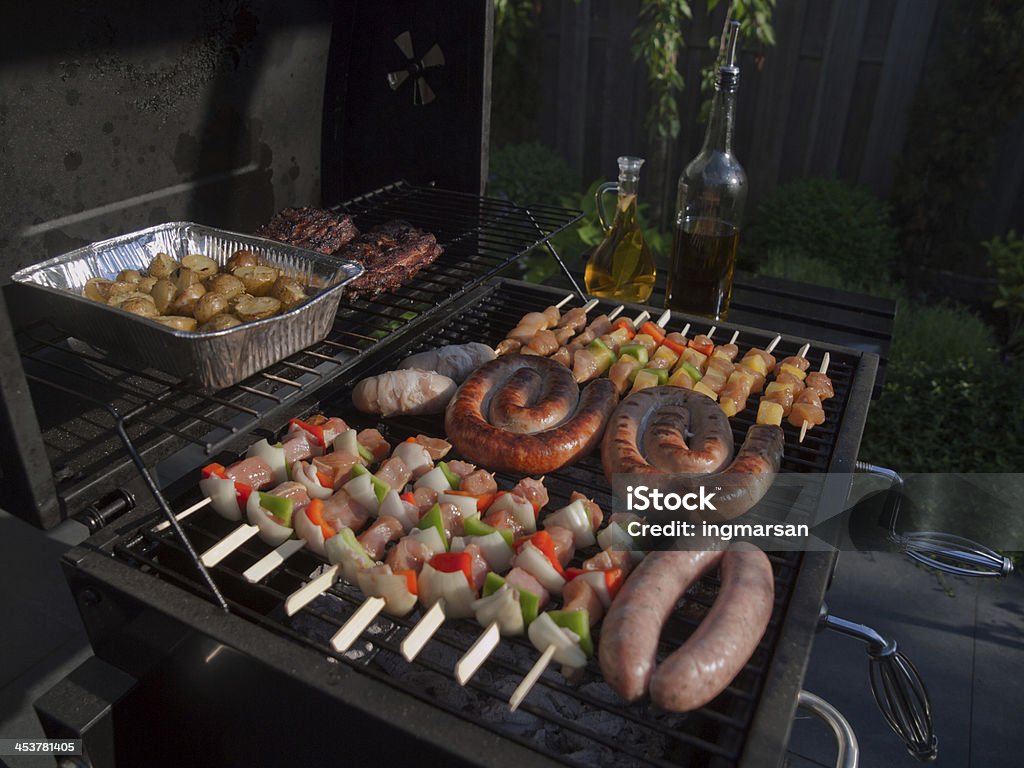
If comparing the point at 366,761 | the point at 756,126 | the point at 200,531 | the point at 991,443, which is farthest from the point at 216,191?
the point at 756,126

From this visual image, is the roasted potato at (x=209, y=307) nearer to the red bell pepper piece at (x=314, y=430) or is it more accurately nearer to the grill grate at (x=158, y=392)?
the grill grate at (x=158, y=392)

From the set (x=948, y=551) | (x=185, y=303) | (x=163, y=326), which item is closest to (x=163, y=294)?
(x=185, y=303)

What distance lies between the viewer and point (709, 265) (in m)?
3.34

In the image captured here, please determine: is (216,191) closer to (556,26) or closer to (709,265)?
(709,265)

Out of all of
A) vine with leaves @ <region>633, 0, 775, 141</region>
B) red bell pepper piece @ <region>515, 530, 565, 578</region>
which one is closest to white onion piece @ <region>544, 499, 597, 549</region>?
red bell pepper piece @ <region>515, 530, 565, 578</region>

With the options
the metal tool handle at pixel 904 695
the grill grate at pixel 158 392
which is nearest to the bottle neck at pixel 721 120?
the grill grate at pixel 158 392

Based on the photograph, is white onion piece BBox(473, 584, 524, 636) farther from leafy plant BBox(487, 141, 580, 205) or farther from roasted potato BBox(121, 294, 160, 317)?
leafy plant BBox(487, 141, 580, 205)

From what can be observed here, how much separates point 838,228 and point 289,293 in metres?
5.69

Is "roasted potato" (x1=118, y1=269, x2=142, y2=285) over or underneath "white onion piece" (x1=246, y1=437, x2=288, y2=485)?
over

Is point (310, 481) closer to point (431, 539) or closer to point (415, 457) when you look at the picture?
point (415, 457)

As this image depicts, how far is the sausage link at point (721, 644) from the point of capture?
62.8 inches

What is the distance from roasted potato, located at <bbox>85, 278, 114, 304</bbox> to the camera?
2.08 meters

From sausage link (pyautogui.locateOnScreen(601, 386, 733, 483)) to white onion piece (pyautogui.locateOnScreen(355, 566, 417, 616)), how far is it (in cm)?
72

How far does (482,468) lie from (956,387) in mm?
3982
